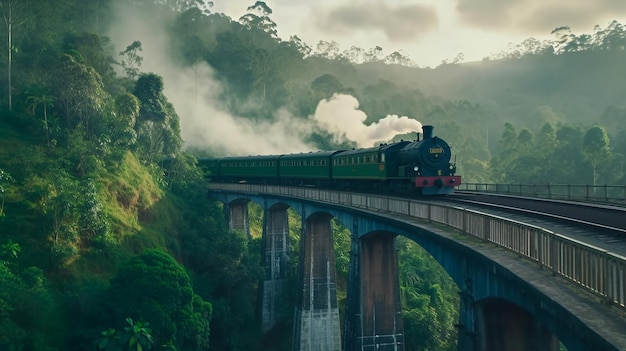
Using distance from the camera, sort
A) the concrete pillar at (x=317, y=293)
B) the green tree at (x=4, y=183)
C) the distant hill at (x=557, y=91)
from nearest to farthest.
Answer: the green tree at (x=4, y=183), the concrete pillar at (x=317, y=293), the distant hill at (x=557, y=91)

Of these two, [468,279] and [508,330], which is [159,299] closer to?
[468,279]

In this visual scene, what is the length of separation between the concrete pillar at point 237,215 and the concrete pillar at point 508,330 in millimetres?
37616

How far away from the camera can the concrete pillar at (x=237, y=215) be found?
1950 inches

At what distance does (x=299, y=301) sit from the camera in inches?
1451

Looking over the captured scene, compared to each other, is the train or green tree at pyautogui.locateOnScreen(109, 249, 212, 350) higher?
the train

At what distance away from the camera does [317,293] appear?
36.6 metres

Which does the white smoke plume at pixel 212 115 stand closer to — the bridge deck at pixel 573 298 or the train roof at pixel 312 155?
the train roof at pixel 312 155

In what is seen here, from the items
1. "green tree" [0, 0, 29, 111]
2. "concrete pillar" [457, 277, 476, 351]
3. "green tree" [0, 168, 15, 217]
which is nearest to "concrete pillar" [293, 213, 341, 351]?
"green tree" [0, 168, 15, 217]

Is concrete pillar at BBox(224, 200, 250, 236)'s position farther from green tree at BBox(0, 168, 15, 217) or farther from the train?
green tree at BBox(0, 168, 15, 217)

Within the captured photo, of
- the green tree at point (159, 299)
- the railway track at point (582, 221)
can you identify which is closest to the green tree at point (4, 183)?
the green tree at point (159, 299)

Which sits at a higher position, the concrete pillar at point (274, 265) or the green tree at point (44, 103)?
the green tree at point (44, 103)

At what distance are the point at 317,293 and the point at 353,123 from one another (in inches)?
1547

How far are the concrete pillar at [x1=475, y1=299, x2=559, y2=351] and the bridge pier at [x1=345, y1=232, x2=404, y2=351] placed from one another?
42.6 ft

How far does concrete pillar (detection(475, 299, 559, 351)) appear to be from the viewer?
12.5 m
